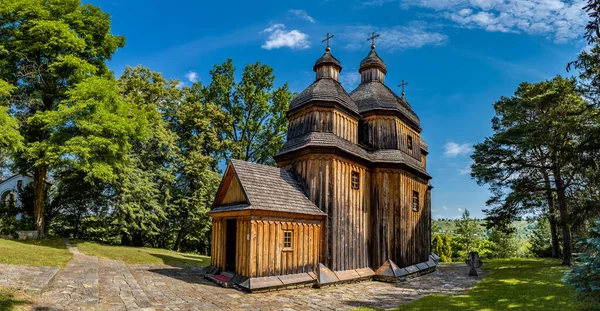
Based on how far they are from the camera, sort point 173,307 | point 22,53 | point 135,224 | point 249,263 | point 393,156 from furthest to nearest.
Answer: point 135,224 → point 22,53 → point 393,156 → point 249,263 → point 173,307

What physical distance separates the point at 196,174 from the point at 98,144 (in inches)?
338

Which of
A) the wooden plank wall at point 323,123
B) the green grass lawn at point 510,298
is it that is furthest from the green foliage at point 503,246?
the wooden plank wall at point 323,123

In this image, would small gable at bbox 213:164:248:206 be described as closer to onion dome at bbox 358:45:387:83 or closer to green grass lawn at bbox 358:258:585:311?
green grass lawn at bbox 358:258:585:311

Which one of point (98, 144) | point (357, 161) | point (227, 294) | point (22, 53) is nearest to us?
point (227, 294)

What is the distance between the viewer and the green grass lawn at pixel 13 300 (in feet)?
23.4

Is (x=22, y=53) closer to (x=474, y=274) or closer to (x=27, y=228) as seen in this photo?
(x=27, y=228)

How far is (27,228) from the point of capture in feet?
67.8

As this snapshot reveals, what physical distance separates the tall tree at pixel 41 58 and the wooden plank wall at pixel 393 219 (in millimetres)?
15130

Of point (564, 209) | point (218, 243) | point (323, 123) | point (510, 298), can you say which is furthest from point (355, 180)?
point (564, 209)

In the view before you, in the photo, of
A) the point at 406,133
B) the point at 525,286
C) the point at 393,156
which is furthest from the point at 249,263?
the point at 406,133

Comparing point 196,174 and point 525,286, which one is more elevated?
point 196,174

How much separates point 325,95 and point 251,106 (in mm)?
16199

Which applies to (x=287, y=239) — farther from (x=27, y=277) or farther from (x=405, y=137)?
(x=405, y=137)

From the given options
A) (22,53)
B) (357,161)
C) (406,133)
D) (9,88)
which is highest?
(22,53)
